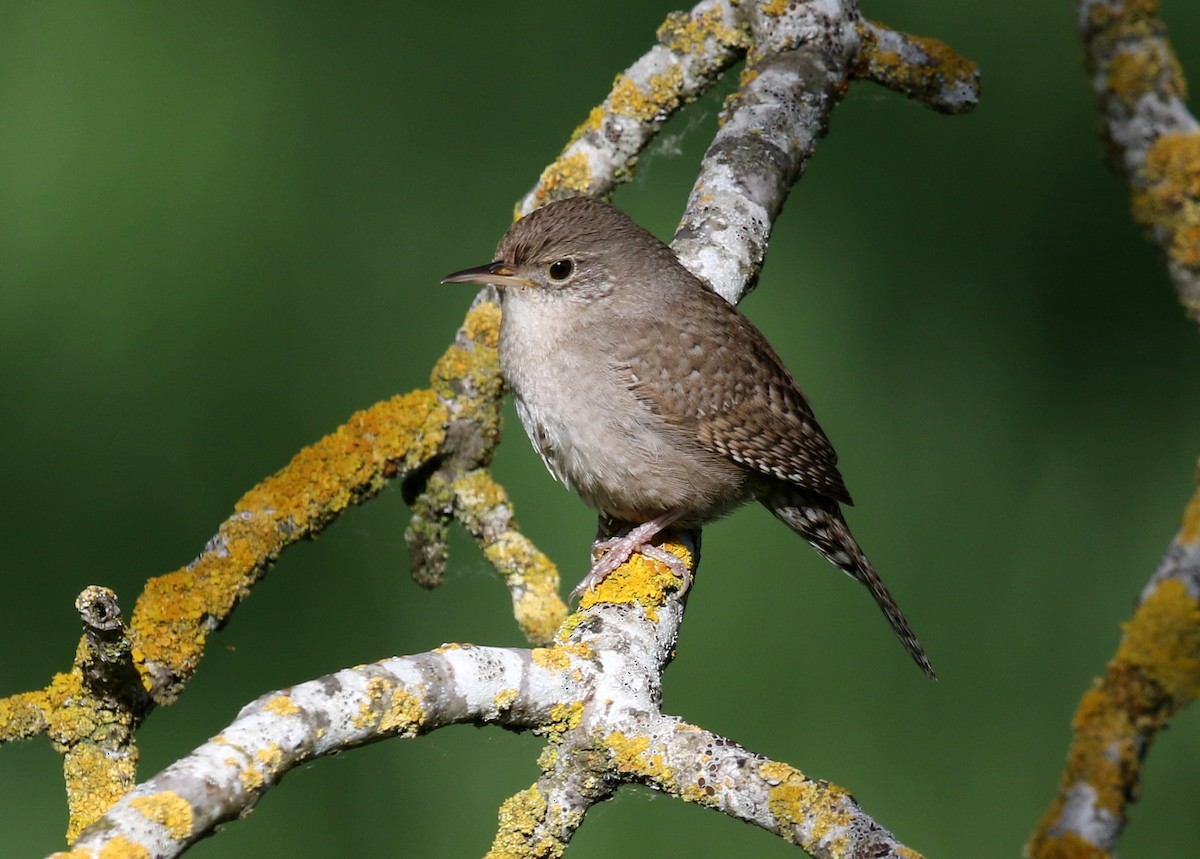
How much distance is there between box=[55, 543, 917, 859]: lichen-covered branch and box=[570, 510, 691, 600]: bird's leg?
0.22 m

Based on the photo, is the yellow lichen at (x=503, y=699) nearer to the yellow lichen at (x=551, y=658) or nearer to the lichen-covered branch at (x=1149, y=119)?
the yellow lichen at (x=551, y=658)

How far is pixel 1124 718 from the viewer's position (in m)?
1.36

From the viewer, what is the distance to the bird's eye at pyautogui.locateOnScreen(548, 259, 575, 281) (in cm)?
248

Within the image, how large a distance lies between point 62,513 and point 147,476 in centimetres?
21

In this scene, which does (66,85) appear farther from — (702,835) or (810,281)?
(702,835)

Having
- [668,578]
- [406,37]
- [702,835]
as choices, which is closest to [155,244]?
[406,37]

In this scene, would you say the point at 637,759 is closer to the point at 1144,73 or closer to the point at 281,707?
the point at 281,707

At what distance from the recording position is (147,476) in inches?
114

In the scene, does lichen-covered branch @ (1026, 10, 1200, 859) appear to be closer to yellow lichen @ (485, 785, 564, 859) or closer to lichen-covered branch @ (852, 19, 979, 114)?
yellow lichen @ (485, 785, 564, 859)

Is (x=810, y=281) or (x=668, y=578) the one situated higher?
(x=810, y=281)

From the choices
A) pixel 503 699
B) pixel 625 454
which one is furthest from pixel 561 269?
pixel 503 699

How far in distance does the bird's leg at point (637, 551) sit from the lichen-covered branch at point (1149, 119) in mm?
1312

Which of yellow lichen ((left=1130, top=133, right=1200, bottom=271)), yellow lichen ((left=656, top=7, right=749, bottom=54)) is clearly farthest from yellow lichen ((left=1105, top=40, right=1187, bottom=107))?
yellow lichen ((left=656, top=7, right=749, bottom=54))

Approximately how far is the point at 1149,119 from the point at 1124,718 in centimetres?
180
